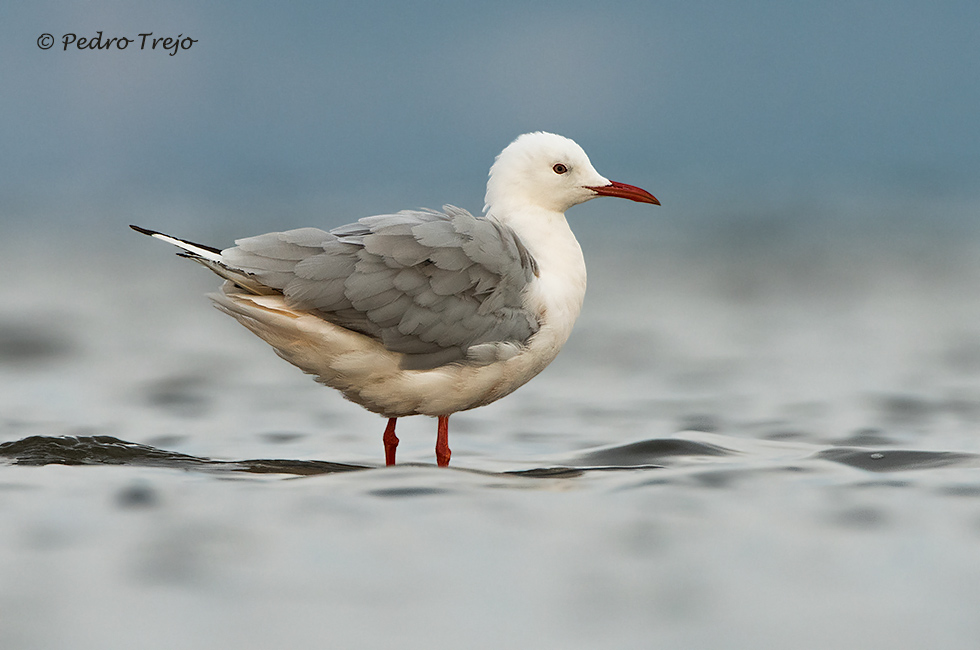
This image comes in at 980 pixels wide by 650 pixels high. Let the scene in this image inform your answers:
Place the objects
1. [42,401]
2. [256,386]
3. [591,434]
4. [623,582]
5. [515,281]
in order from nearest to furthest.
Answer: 1. [623,582]
2. [515,281]
3. [591,434]
4. [42,401]
5. [256,386]

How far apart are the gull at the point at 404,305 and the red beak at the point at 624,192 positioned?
82cm

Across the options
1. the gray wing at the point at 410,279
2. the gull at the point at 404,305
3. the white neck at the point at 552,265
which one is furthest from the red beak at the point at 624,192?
the gray wing at the point at 410,279

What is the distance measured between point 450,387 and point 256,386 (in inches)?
156

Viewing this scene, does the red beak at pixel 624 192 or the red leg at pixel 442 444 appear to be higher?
the red beak at pixel 624 192

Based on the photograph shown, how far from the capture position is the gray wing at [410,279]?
5.73 metres

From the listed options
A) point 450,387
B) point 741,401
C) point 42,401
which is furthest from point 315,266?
point 741,401

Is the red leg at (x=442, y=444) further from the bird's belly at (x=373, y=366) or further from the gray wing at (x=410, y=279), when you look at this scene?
the gray wing at (x=410, y=279)

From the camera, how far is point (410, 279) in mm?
5867

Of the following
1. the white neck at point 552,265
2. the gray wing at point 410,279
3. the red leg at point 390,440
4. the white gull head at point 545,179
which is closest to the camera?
the gray wing at point 410,279

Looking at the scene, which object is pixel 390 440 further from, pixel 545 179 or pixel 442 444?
pixel 545 179

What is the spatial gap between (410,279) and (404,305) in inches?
5.7

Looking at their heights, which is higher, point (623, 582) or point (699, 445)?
point (699, 445)

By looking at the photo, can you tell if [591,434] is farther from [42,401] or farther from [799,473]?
[42,401]

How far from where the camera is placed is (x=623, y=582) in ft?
13.6
